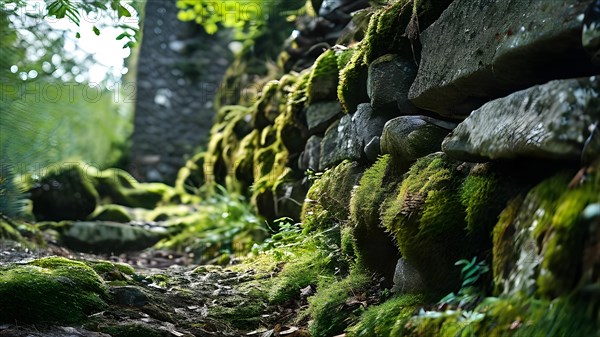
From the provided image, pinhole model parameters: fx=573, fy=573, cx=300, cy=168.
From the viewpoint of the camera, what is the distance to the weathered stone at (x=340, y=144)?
3.71 meters

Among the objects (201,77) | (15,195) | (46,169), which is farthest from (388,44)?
(201,77)

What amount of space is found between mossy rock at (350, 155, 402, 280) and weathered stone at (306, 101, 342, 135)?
1.45 metres

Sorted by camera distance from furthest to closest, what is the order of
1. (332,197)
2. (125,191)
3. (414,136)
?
1. (125,191)
2. (332,197)
3. (414,136)

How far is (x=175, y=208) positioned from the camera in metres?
8.48

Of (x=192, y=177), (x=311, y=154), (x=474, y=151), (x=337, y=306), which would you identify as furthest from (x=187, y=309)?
(x=192, y=177)

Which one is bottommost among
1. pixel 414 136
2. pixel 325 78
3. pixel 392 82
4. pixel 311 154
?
pixel 311 154

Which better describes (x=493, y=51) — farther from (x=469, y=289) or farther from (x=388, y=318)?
(x=388, y=318)

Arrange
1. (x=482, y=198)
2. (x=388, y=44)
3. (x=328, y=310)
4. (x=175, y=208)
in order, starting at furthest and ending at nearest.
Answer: (x=175, y=208), (x=388, y=44), (x=328, y=310), (x=482, y=198)

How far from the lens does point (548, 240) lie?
5.39ft

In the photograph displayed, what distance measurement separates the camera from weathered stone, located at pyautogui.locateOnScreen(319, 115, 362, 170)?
371 cm

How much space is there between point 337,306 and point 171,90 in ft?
29.4

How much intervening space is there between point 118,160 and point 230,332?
28.1 ft

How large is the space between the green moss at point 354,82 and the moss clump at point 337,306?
4.33 feet

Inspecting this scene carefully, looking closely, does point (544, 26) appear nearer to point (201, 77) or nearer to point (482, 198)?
point (482, 198)
